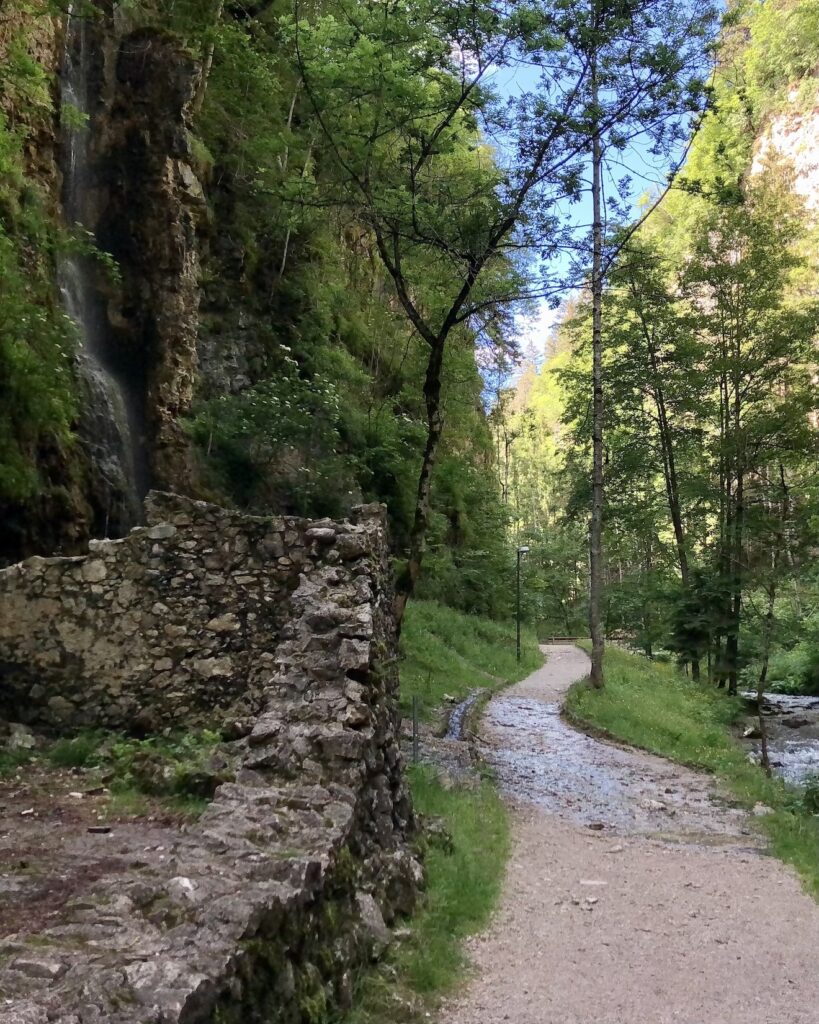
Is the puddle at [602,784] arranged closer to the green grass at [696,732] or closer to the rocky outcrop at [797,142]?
the green grass at [696,732]

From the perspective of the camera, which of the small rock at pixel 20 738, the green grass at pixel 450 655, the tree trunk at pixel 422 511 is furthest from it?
the green grass at pixel 450 655

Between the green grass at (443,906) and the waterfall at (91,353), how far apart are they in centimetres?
765

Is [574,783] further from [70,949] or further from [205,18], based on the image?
[205,18]

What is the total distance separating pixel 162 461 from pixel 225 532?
7.41 m

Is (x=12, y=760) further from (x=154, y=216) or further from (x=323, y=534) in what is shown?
(x=154, y=216)

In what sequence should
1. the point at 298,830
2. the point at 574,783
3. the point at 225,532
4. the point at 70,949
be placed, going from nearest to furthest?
the point at 70,949 → the point at 298,830 → the point at 225,532 → the point at 574,783

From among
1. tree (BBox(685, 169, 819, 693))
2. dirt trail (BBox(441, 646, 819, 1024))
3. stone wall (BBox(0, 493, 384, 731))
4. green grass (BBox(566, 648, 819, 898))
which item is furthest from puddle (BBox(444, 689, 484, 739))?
tree (BBox(685, 169, 819, 693))

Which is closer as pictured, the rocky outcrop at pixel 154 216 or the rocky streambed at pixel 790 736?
the rocky streambed at pixel 790 736

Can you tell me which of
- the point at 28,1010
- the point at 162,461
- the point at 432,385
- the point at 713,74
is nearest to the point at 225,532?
the point at 432,385

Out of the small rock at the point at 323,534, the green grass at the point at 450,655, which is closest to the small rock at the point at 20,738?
the small rock at the point at 323,534

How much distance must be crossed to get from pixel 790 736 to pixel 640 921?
14.7 metres

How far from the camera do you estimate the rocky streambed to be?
531 inches

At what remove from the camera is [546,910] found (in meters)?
5.75

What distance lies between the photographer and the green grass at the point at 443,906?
3.82 meters
